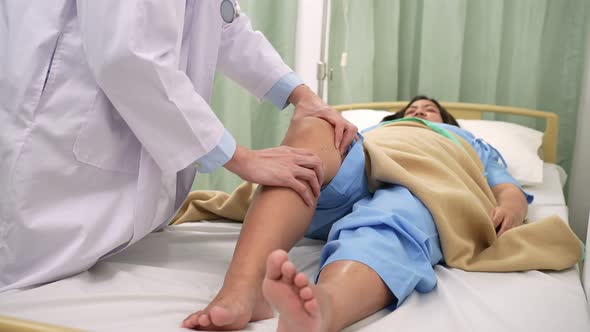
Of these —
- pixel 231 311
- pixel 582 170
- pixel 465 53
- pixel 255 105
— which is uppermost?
pixel 465 53

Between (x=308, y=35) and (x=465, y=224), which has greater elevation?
(x=308, y=35)

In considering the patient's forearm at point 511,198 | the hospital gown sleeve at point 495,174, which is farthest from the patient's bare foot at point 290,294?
the hospital gown sleeve at point 495,174

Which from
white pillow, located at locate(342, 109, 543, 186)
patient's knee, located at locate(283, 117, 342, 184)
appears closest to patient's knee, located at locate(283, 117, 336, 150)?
patient's knee, located at locate(283, 117, 342, 184)

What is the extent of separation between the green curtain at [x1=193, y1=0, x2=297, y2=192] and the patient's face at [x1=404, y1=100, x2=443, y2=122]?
61cm

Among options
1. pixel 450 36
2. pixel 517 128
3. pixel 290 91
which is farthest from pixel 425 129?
pixel 450 36

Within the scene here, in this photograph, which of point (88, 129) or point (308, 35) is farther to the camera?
point (308, 35)

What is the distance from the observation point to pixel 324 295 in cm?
83

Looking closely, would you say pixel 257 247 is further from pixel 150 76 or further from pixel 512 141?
pixel 512 141

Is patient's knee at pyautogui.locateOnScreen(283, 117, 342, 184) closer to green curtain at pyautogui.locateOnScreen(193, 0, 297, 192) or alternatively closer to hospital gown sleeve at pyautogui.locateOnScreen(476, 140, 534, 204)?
hospital gown sleeve at pyautogui.locateOnScreen(476, 140, 534, 204)

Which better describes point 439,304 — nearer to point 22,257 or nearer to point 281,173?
point 281,173

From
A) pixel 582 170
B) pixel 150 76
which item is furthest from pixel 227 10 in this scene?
pixel 582 170

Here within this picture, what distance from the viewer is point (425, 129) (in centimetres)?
171

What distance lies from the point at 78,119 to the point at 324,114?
0.55m

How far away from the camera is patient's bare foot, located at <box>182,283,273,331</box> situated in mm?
830
